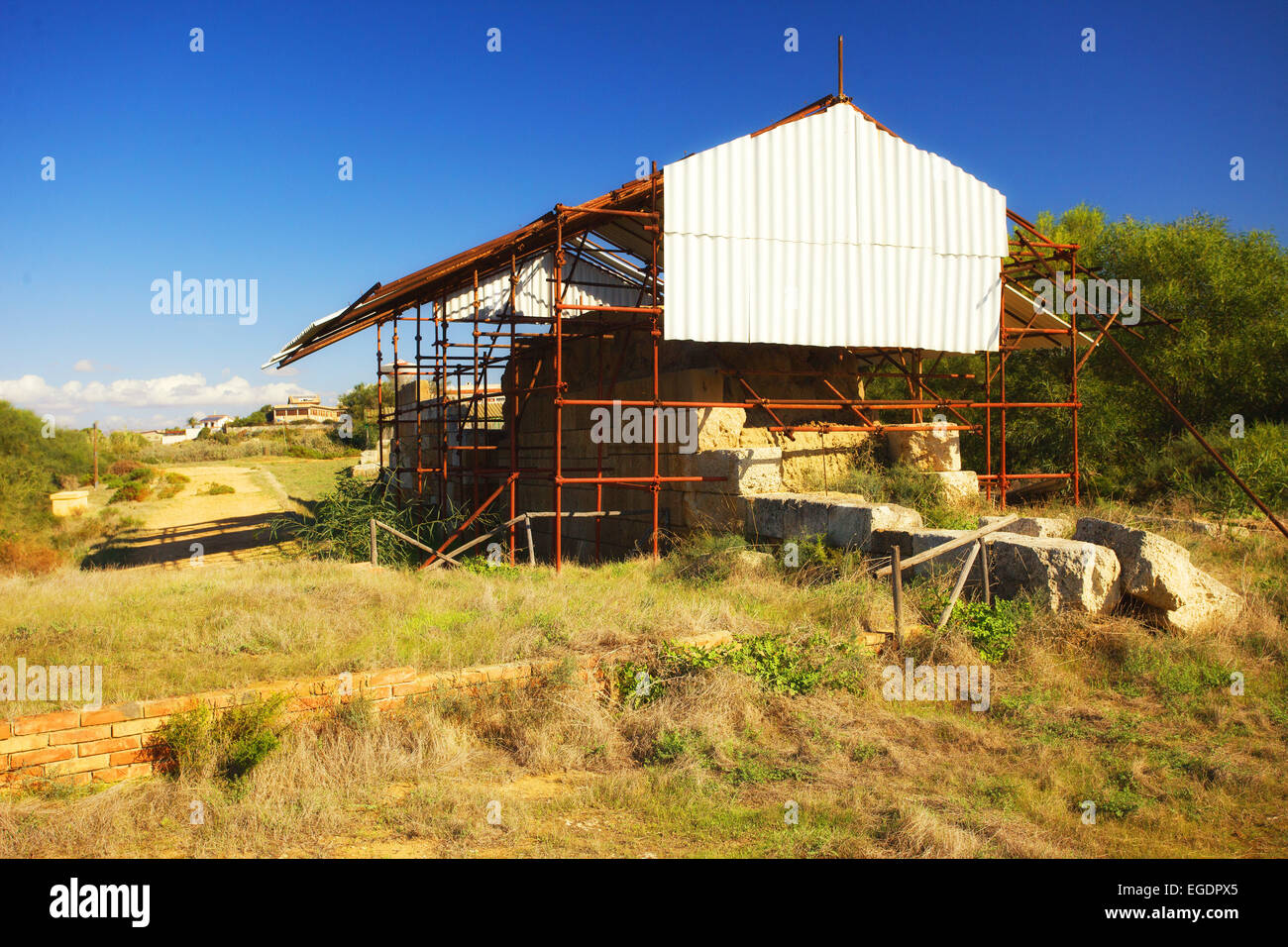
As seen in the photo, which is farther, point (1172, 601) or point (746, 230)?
point (746, 230)

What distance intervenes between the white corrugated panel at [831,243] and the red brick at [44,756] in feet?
25.5

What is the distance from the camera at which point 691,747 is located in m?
5.68

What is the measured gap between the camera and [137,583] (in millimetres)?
9992

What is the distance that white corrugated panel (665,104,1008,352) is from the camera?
11141 mm

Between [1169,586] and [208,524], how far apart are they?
22242mm

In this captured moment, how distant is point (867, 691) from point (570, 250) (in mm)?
11666

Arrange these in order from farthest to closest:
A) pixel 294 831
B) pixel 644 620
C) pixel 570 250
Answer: pixel 570 250, pixel 644 620, pixel 294 831

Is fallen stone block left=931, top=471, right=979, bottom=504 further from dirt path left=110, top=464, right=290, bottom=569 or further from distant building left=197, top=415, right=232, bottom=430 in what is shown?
distant building left=197, top=415, right=232, bottom=430

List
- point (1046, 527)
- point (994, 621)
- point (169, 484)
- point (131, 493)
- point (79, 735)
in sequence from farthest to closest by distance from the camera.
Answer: point (169, 484)
point (131, 493)
point (1046, 527)
point (994, 621)
point (79, 735)

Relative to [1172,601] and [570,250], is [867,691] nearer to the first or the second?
[1172,601]

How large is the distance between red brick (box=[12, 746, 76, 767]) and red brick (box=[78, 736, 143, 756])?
65mm

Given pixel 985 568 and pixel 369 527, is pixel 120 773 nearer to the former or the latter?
pixel 985 568

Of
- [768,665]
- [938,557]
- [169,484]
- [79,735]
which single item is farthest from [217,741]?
[169,484]
